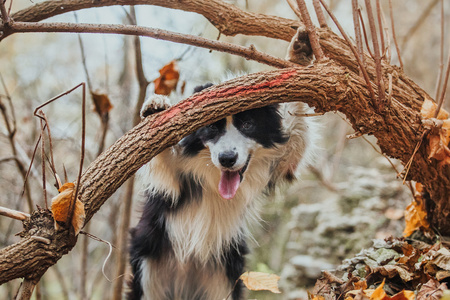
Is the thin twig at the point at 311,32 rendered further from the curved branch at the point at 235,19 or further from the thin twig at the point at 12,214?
the thin twig at the point at 12,214

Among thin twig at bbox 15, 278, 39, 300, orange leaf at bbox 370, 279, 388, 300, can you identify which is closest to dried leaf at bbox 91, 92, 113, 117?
thin twig at bbox 15, 278, 39, 300

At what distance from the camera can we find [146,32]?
232cm

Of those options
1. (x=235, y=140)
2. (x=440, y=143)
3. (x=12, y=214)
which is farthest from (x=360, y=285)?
(x=12, y=214)

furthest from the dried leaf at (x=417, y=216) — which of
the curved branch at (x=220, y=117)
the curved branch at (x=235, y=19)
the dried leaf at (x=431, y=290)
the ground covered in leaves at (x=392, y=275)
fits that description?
the curved branch at (x=235, y=19)

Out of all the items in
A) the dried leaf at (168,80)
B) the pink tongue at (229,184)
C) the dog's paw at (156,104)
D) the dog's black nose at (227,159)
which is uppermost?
the dried leaf at (168,80)

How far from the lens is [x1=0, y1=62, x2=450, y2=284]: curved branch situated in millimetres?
1727

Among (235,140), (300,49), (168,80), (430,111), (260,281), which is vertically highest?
(168,80)

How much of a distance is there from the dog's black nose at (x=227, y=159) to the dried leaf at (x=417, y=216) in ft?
4.40

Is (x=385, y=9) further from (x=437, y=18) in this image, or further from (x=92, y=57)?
(x=92, y=57)

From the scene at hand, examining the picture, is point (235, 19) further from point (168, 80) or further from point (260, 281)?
point (260, 281)

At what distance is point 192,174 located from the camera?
3.40m

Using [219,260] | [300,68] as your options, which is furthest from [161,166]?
[300,68]

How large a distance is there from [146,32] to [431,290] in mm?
2026

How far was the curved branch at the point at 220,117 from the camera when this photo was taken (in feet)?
5.66
